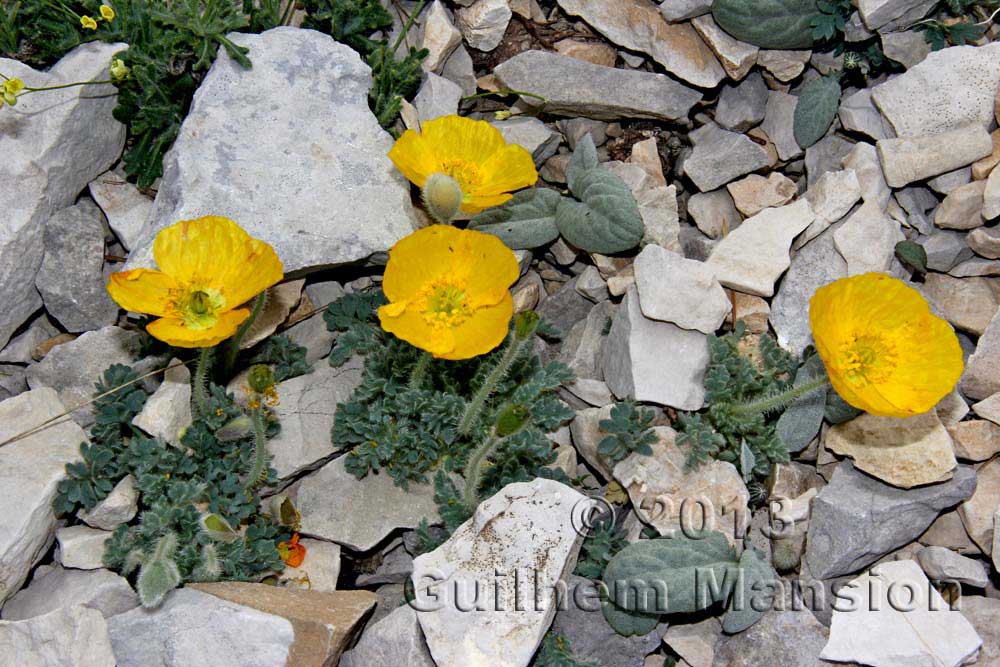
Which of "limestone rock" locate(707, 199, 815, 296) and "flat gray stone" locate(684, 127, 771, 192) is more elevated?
"flat gray stone" locate(684, 127, 771, 192)

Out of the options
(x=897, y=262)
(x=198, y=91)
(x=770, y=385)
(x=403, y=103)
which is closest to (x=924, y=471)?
(x=770, y=385)

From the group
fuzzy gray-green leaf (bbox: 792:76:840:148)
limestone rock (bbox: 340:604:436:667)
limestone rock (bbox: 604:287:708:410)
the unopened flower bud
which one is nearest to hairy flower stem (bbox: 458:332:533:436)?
limestone rock (bbox: 604:287:708:410)

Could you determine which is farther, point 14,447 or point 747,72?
point 747,72

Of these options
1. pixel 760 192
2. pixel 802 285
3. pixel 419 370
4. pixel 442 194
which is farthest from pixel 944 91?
pixel 419 370

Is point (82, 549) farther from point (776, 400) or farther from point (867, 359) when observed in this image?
point (867, 359)

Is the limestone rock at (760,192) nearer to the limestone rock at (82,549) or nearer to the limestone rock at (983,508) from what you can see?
the limestone rock at (983,508)

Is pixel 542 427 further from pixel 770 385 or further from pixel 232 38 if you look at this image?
pixel 232 38

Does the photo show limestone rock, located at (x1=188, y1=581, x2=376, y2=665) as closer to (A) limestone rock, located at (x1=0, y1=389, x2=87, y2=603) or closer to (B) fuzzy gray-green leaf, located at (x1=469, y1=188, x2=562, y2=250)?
(A) limestone rock, located at (x1=0, y1=389, x2=87, y2=603)
